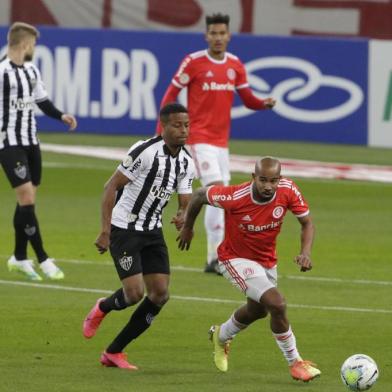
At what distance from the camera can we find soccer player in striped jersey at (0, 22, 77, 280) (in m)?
14.5

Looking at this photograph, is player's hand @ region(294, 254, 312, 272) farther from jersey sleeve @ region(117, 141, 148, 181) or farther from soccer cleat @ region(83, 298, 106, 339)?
soccer cleat @ region(83, 298, 106, 339)

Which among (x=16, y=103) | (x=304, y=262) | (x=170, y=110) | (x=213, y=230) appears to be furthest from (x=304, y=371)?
(x=16, y=103)

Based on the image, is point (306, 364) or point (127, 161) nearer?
point (306, 364)

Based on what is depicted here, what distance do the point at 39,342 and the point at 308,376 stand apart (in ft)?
8.30

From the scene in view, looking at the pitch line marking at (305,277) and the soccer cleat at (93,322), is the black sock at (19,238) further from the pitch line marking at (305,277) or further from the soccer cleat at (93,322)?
the soccer cleat at (93,322)

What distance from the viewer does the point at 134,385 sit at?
32.6ft

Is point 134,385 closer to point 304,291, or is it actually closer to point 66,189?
point 304,291

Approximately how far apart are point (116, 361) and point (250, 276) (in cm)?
116

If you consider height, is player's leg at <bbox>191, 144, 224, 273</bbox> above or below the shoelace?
below

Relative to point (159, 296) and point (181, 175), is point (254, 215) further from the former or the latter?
point (159, 296)

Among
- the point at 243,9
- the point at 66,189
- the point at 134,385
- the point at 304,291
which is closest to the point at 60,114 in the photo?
the point at 304,291

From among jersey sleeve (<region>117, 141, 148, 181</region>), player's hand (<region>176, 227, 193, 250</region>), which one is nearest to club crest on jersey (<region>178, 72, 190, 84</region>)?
jersey sleeve (<region>117, 141, 148, 181</region>)

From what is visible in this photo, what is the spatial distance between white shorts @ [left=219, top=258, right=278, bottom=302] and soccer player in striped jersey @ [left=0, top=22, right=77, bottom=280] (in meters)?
4.40

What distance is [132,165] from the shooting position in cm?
1066
